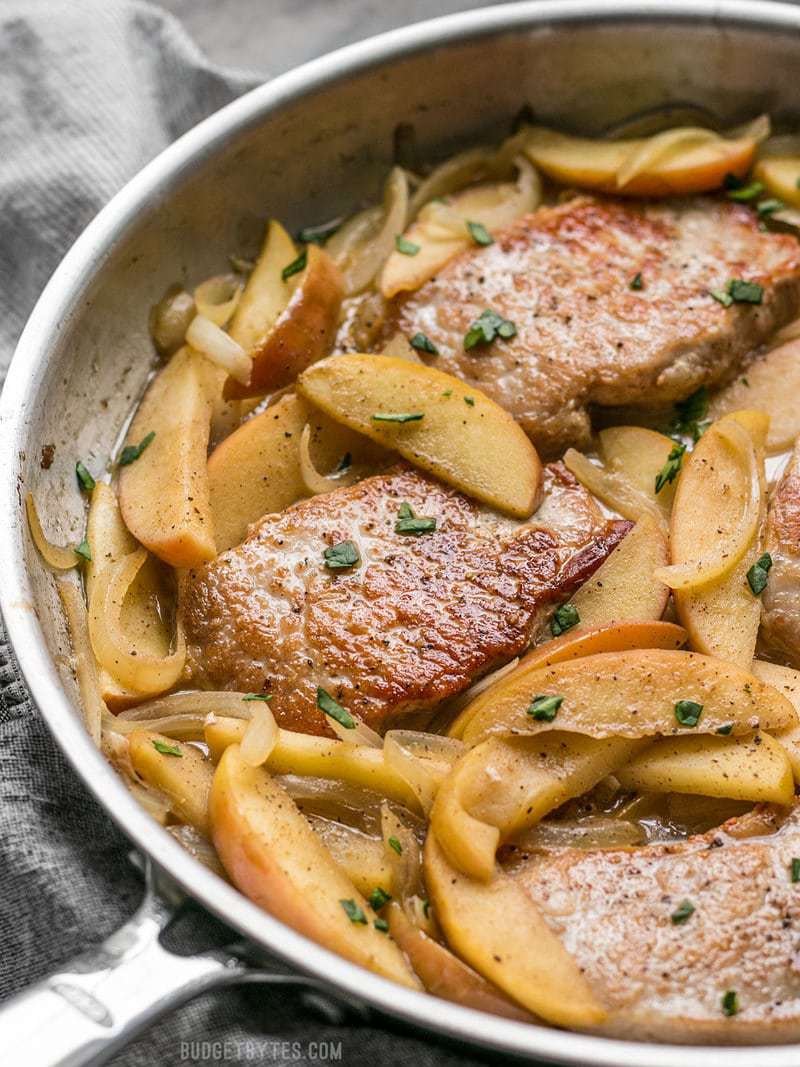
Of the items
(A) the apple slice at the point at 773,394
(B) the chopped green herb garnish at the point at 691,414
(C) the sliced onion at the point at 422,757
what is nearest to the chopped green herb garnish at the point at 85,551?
(C) the sliced onion at the point at 422,757

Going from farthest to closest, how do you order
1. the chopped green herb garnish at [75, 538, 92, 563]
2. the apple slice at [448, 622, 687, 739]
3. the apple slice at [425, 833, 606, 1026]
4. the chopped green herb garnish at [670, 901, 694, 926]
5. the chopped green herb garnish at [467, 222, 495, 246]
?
the chopped green herb garnish at [467, 222, 495, 246], the chopped green herb garnish at [75, 538, 92, 563], the apple slice at [448, 622, 687, 739], the chopped green herb garnish at [670, 901, 694, 926], the apple slice at [425, 833, 606, 1026]

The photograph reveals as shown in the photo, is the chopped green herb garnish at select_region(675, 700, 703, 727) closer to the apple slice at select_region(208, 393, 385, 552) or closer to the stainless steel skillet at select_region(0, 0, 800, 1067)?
the stainless steel skillet at select_region(0, 0, 800, 1067)

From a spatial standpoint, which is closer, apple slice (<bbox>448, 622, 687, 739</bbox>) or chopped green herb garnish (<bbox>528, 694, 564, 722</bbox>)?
chopped green herb garnish (<bbox>528, 694, 564, 722</bbox>)

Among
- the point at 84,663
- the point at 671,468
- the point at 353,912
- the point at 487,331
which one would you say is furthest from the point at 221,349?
the point at 353,912

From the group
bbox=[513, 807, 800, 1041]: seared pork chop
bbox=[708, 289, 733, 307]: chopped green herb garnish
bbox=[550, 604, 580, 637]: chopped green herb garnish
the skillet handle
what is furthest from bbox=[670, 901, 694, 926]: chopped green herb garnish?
bbox=[708, 289, 733, 307]: chopped green herb garnish

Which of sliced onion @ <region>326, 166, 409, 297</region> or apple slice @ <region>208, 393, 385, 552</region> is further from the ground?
sliced onion @ <region>326, 166, 409, 297</region>

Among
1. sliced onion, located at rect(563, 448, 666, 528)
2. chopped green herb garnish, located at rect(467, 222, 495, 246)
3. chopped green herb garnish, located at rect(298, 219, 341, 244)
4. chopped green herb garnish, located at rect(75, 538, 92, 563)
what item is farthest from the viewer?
chopped green herb garnish, located at rect(298, 219, 341, 244)

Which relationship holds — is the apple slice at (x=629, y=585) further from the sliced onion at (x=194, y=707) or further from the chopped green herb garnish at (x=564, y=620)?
the sliced onion at (x=194, y=707)
